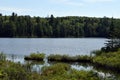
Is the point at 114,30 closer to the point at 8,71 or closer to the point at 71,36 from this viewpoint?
the point at 8,71

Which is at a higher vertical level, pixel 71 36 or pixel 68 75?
pixel 68 75

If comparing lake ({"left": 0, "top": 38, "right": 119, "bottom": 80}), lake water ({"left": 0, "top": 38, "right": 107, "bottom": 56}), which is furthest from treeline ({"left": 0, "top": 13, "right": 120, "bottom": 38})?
lake ({"left": 0, "top": 38, "right": 119, "bottom": 80})

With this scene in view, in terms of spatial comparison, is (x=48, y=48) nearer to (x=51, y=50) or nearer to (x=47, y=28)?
(x=51, y=50)

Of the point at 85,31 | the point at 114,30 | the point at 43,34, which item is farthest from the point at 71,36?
the point at 114,30

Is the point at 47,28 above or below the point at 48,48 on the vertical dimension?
below

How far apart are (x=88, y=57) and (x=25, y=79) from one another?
116ft

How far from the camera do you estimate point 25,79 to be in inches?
640

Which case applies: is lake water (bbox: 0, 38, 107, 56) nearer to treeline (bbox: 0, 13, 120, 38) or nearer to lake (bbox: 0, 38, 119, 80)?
lake (bbox: 0, 38, 119, 80)

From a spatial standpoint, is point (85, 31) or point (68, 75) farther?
point (85, 31)

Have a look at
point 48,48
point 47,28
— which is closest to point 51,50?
point 48,48

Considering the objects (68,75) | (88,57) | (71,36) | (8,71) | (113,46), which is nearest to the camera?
(8,71)

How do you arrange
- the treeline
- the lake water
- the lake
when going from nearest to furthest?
1. the lake
2. the lake water
3. the treeline

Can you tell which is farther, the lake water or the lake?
the lake water

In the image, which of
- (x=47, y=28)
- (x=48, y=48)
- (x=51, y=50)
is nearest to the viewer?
(x=51, y=50)
